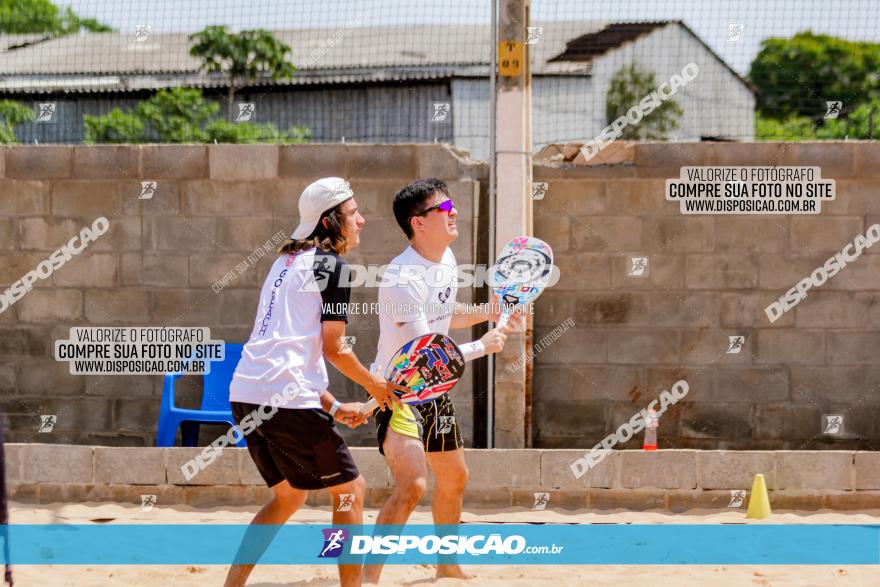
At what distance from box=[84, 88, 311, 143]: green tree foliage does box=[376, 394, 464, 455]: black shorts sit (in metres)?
16.7

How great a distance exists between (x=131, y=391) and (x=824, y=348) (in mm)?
5049

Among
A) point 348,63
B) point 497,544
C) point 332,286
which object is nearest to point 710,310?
A: point 497,544

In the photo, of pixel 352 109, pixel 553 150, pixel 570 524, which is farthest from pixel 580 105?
pixel 570 524

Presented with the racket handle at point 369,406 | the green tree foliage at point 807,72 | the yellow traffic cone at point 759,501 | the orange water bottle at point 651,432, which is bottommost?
the yellow traffic cone at point 759,501

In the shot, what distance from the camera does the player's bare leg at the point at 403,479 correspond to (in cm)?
492

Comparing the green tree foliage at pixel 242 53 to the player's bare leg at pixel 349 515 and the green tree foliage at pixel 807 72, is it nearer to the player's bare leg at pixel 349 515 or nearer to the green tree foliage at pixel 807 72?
the green tree foliage at pixel 807 72

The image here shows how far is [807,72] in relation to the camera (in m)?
50.6

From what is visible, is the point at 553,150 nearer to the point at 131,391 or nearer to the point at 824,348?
the point at 824,348

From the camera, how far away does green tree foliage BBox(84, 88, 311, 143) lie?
856 inches

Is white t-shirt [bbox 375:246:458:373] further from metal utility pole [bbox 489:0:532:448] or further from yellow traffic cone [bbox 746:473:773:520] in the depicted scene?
metal utility pole [bbox 489:0:532:448]

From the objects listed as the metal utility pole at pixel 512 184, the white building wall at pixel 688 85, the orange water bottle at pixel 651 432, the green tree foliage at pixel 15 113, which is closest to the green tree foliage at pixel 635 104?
the white building wall at pixel 688 85

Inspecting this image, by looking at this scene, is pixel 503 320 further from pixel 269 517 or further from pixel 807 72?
pixel 807 72

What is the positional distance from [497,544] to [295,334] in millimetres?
Result: 2078

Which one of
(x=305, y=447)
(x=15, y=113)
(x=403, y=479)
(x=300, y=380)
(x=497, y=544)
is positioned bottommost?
(x=497, y=544)
